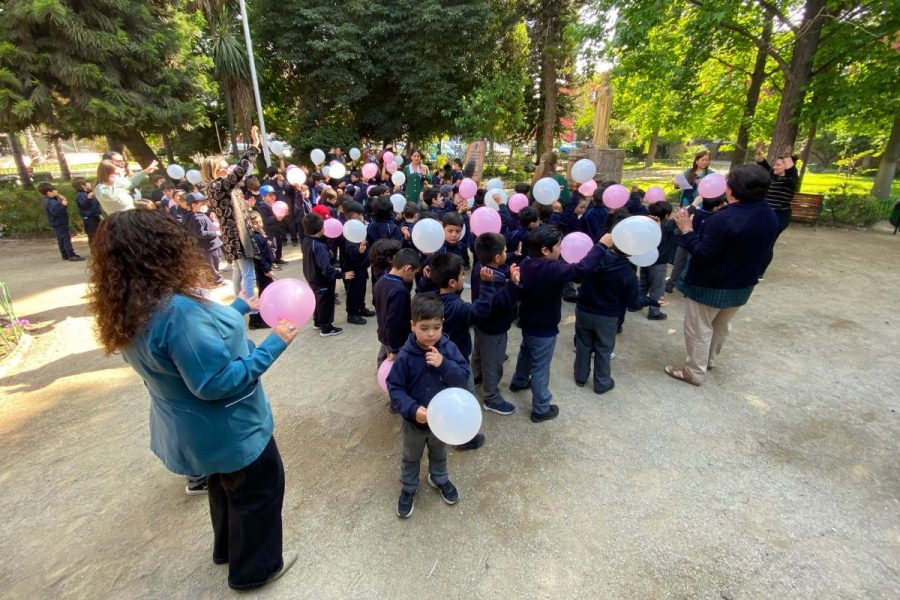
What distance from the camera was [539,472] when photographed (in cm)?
303

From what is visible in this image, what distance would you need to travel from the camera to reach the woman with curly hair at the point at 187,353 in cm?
155

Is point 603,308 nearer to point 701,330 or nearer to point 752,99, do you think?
point 701,330

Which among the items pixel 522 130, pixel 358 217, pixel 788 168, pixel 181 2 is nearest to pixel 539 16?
pixel 522 130

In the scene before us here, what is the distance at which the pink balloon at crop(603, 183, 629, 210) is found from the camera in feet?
16.5

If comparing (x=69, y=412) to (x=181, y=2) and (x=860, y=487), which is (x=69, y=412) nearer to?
(x=860, y=487)

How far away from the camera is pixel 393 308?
126 inches

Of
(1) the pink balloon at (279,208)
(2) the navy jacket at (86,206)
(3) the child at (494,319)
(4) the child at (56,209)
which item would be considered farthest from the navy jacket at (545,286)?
(4) the child at (56,209)

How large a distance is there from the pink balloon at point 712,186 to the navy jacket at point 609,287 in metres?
2.08

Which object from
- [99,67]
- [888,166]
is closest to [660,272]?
[888,166]

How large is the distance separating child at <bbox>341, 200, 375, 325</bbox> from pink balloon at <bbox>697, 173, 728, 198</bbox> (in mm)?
4058

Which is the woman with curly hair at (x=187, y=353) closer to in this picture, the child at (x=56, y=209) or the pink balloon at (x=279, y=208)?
the pink balloon at (x=279, y=208)

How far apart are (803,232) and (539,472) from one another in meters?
10.3

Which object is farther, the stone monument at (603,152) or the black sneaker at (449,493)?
the stone monument at (603,152)

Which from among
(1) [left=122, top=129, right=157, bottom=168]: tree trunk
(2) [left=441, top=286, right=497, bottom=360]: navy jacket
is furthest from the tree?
(2) [left=441, top=286, right=497, bottom=360]: navy jacket
